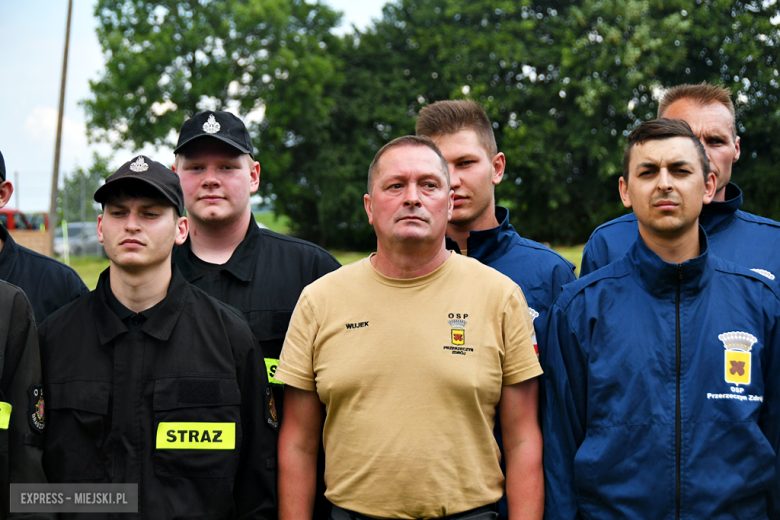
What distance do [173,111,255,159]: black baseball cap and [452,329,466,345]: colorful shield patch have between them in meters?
1.65

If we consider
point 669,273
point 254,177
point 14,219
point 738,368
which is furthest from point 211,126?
point 14,219

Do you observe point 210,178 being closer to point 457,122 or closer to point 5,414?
point 457,122

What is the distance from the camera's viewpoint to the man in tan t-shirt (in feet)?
8.32

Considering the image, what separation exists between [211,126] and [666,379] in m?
2.59

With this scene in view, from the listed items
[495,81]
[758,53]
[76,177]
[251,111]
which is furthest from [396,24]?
[76,177]

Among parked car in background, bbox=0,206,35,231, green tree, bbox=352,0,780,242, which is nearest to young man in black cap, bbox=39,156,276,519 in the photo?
green tree, bbox=352,0,780,242

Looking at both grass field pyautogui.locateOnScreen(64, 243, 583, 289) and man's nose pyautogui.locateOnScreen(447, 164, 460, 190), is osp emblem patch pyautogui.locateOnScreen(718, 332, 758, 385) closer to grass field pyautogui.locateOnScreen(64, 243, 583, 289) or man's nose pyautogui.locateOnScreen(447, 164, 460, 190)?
man's nose pyautogui.locateOnScreen(447, 164, 460, 190)

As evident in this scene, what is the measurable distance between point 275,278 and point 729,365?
2.19 m

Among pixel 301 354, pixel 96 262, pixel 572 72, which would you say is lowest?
pixel 301 354

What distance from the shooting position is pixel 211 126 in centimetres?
353

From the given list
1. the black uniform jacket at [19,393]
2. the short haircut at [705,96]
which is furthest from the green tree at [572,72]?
the black uniform jacket at [19,393]

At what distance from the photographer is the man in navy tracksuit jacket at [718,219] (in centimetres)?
329

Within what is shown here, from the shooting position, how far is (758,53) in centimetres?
2505

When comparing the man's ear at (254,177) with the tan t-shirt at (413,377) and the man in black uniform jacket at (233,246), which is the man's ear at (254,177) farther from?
the tan t-shirt at (413,377)
